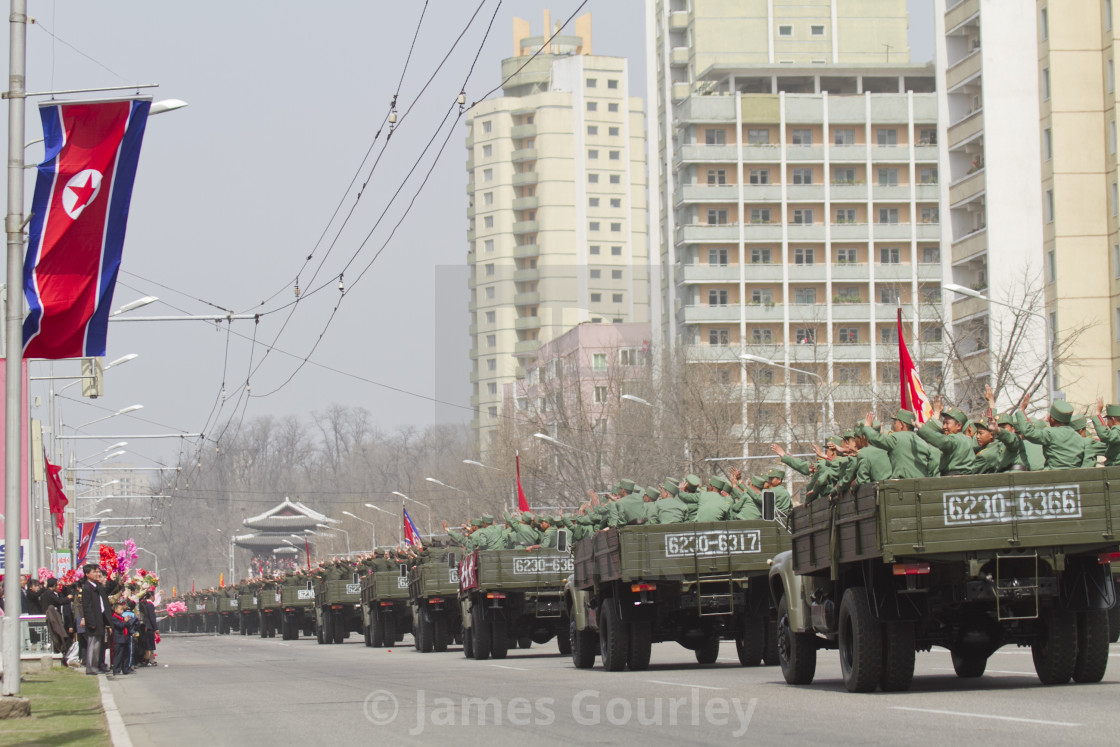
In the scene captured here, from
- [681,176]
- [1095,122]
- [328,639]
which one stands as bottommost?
[328,639]

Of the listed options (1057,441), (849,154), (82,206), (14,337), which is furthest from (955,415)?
(849,154)

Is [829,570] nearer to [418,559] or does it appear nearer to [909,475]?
[909,475]

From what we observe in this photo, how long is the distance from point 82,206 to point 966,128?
55.9 m

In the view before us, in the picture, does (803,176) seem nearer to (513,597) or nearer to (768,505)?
(513,597)

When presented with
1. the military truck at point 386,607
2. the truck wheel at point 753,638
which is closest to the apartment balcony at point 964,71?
the military truck at point 386,607

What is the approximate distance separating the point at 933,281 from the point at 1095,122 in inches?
1478

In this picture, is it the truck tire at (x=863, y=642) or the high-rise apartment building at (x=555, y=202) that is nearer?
the truck tire at (x=863, y=642)

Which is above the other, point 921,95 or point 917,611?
point 921,95

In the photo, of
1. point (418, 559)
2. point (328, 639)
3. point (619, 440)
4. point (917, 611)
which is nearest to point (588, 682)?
point (917, 611)

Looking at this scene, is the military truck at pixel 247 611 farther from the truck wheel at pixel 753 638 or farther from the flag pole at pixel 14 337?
the flag pole at pixel 14 337

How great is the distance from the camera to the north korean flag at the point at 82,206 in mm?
15898

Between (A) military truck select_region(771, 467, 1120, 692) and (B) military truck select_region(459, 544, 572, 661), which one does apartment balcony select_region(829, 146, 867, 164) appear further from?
(A) military truck select_region(771, 467, 1120, 692)

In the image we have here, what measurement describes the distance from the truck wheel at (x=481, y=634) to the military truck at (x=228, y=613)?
49712 mm

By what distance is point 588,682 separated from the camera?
59.8ft
